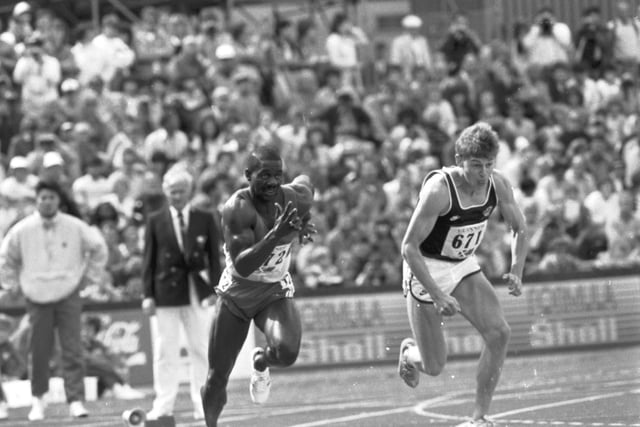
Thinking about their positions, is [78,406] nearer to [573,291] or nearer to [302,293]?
[302,293]

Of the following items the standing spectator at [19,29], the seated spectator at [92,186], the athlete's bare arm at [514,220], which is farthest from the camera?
the standing spectator at [19,29]

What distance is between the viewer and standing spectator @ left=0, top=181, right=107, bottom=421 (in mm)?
16891

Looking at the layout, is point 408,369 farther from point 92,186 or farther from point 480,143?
point 92,186

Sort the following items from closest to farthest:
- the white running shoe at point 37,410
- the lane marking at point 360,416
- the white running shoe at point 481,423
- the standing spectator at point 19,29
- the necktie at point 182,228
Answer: the white running shoe at point 481,423 < the lane marking at point 360,416 < the necktie at point 182,228 < the white running shoe at point 37,410 < the standing spectator at point 19,29

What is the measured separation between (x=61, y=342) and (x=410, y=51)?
13.0 meters

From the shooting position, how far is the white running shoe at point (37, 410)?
16.5 m

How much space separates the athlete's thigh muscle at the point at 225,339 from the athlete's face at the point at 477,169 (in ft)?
6.64

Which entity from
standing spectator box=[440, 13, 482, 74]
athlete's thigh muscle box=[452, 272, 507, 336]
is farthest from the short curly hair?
standing spectator box=[440, 13, 482, 74]

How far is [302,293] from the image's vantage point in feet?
70.2

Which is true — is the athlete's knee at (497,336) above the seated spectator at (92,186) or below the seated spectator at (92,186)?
below

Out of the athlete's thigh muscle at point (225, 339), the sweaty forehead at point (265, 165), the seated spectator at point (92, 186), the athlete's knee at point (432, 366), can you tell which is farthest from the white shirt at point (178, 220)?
the seated spectator at point (92, 186)

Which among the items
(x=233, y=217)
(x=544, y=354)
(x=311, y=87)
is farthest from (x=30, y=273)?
(x=311, y=87)

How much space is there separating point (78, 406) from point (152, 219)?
A: 90.6 inches

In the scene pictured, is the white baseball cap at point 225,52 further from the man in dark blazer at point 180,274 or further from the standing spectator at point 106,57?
the man in dark blazer at point 180,274
